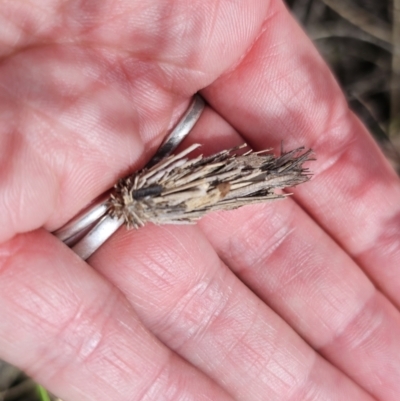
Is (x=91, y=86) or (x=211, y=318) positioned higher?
(x=91, y=86)

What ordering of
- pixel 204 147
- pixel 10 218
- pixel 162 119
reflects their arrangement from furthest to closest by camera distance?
pixel 204 147, pixel 162 119, pixel 10 218

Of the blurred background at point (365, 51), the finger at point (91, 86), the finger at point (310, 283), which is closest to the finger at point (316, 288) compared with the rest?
the finger at point (310, 283)

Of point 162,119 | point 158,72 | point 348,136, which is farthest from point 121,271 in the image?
point 348,136

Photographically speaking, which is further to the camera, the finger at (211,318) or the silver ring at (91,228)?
the finger at (211,318)

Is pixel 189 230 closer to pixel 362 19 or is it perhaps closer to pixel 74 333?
pixel 74 333

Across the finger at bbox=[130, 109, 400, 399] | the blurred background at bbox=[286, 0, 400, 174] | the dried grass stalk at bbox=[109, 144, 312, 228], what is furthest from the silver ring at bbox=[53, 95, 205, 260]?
the blurred background at bbox=[286, 0, 400, 174]

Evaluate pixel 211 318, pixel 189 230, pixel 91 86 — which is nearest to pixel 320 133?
pixel 189 230

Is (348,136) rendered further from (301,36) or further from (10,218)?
(10,218)

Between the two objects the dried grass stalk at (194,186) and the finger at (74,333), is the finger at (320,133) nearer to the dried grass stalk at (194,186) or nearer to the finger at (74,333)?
the dried grass stalk at (194,186)
